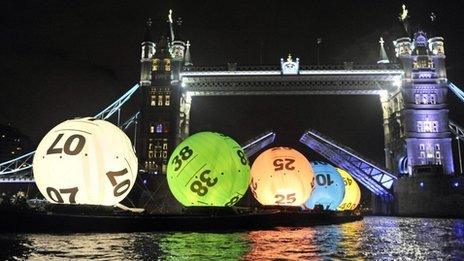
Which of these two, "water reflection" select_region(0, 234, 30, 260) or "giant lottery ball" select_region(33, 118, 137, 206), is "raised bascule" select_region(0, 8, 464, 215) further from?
"water reflection" select_region(0, 234, 30, 260)

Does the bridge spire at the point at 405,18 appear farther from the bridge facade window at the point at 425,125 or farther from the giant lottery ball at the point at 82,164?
the giant lottery ball at the point at 82,164

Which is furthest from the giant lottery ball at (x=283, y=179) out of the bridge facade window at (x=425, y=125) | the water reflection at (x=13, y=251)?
the bridge facade window at (x=425, y=125)

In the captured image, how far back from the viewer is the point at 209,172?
22.0 meters

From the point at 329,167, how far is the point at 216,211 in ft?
51.4

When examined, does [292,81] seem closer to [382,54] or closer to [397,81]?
[397,81]

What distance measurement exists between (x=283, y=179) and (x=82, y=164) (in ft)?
A: 46.9

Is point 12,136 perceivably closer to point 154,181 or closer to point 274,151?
point 154,181

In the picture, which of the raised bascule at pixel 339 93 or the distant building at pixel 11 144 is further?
the distant building at pixel 11 144

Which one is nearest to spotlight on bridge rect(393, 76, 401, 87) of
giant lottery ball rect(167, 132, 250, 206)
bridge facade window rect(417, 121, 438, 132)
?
bridge facade window rect(417, 121, 438, 132)

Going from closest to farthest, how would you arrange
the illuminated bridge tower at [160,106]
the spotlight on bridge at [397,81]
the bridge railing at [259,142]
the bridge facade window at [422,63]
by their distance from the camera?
the bridge railing at [259,142] → the bridge facade window at [422,63] → the illuminated bridge tower at [160,106] → the spotlight on bridge at [397,81]

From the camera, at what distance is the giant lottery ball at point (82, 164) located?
1741 cm

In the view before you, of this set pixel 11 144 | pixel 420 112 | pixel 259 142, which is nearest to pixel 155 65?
pixel 259 142

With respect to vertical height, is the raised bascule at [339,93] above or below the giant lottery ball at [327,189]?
above

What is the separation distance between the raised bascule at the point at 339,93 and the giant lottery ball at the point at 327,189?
95.3ft
